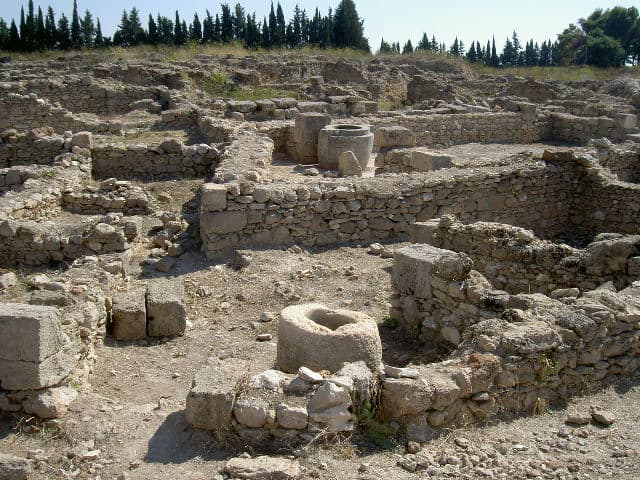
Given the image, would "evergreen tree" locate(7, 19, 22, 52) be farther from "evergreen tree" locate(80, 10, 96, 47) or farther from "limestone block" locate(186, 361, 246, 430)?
"limestone block" locate(186, 361, 246, 430)

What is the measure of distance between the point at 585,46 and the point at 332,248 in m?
52.4

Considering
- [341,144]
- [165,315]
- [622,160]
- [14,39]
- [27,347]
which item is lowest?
[165,315]

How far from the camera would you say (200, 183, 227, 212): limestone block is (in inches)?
375

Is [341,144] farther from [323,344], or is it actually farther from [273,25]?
[273,25]

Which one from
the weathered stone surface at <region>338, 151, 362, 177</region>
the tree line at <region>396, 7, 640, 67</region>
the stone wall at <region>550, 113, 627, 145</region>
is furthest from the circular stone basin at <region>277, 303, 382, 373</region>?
the tree line at <region>396, 7, 640, 67</region>

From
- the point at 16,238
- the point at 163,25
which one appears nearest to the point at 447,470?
the point at 16,238

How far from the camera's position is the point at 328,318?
6.02 metres

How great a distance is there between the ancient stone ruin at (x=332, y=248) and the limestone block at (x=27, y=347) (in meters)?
0.02

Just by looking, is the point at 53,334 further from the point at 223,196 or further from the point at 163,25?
the point at 163,25

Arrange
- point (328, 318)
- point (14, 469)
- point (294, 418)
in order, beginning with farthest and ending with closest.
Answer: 1. point (328, 318)
2. point (294, 418)
3. point (14, 469)

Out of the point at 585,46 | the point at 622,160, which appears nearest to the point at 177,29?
the point at 585,46

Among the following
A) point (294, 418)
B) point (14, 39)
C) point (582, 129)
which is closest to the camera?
point (294, 418)

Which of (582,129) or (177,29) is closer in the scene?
(582,129)

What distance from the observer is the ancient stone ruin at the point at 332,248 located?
16.0 ft
